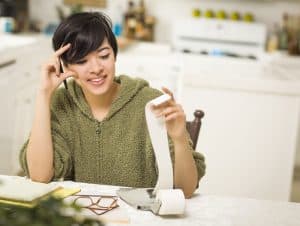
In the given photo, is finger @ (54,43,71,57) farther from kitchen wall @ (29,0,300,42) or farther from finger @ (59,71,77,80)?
kitchen wall @ (29,0,300,42)

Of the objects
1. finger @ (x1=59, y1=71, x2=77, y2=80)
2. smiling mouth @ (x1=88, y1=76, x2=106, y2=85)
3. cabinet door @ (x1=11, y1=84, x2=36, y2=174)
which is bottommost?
cabinet door @ (x1=11, y1=84, x2=36, y2=174)

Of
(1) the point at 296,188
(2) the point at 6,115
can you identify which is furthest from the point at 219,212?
(1) the point at 296,188

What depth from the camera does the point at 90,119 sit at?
167 centimetres

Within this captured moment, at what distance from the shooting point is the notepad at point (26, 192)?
1.23 meters

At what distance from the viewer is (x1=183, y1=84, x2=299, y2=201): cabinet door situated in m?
3.25

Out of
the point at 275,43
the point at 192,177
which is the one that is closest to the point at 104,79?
the point at 192,177

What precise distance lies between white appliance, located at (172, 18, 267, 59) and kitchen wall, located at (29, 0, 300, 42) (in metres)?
0.18

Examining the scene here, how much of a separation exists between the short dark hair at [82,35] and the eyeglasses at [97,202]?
16.8 inches

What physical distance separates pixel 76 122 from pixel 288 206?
66cm

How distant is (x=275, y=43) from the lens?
15.5 ft

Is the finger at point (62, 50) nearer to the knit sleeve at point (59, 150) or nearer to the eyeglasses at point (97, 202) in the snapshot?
the knit sleeve at point (59, 150)

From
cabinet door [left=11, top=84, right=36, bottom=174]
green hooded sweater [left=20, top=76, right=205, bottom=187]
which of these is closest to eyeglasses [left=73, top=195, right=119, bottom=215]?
green hooded sweater [left=20, top=76, right=205, bottom=187]

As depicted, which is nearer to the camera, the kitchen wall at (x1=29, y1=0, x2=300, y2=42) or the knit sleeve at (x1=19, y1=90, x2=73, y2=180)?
the knit sleeve at (x1=19, y1=90, x2=73, y2=180)

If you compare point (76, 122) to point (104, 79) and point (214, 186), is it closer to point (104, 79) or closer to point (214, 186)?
point (104, 79)
